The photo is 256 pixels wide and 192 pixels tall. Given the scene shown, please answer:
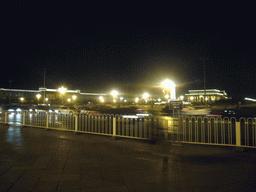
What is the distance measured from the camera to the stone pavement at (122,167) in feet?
14.5

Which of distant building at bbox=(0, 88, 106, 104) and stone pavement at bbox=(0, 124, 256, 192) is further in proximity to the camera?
distant building at bbox=(0, 88, 106, 104)

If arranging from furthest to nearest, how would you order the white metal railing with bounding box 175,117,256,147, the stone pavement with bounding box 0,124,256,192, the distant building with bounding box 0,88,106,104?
the distant building with bounding box 0,88,106,104 → the white metal railing with bounding box 175,117,256,147 → the stone pavement with bounding box 0,124,256,192

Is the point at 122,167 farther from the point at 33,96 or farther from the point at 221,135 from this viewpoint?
the point at 33,96

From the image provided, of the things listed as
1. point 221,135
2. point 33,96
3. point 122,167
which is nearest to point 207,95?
point 33,96

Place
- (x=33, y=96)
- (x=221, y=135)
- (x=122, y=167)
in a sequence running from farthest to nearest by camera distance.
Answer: (x=33, y=96) → (x=221, y=135) → (x=122, y=167)

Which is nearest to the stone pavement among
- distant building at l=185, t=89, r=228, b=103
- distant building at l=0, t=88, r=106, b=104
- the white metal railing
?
the white metal railing

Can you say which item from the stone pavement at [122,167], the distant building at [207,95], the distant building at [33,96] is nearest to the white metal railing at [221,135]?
the stone pavement at [122,167]

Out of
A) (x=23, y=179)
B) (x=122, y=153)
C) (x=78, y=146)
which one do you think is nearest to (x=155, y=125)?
(x=122, y=153)

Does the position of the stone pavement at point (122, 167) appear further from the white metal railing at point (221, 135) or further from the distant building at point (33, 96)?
the distant building at point (33, 96)

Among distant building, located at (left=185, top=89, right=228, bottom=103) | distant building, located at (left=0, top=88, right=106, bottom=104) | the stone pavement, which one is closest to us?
the stone pavement

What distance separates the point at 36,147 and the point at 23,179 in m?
3.30

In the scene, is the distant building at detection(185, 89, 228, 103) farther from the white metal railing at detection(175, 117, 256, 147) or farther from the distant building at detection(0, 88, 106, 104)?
the white metal railing at detection(175, 117, 256, 147)

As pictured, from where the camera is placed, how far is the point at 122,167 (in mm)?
5582

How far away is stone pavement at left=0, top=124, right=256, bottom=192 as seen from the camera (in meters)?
4.43
